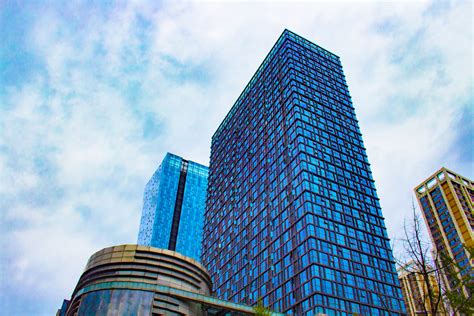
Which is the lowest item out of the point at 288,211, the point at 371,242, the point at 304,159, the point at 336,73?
the point at 371,242

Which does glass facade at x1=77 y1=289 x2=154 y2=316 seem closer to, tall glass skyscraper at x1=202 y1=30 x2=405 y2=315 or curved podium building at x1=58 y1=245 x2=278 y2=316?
curved podium building at x1=58 y1=245 x2=278 y2=316

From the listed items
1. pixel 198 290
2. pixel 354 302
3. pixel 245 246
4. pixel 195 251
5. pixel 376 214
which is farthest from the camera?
pixel 195 251

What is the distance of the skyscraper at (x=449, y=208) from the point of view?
123 metres

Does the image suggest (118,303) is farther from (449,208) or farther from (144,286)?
(449,208)

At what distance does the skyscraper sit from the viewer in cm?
12269

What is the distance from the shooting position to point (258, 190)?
3981 inches

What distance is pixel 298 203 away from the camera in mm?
82375

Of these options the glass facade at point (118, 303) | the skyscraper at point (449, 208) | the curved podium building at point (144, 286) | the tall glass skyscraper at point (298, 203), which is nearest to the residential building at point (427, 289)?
the curved podium building at point (144, 286)

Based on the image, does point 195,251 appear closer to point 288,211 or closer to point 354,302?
point 288,211

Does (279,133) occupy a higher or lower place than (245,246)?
higher

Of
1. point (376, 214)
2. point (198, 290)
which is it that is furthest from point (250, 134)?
point (198, 290)

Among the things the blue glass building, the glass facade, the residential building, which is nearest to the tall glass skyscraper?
the glass facade

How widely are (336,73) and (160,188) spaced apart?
→ 93.4 meters

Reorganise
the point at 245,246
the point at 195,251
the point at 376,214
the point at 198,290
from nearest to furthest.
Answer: the point at 198,290, the point at 376,214, the point at 245,246, the point at 195,251
